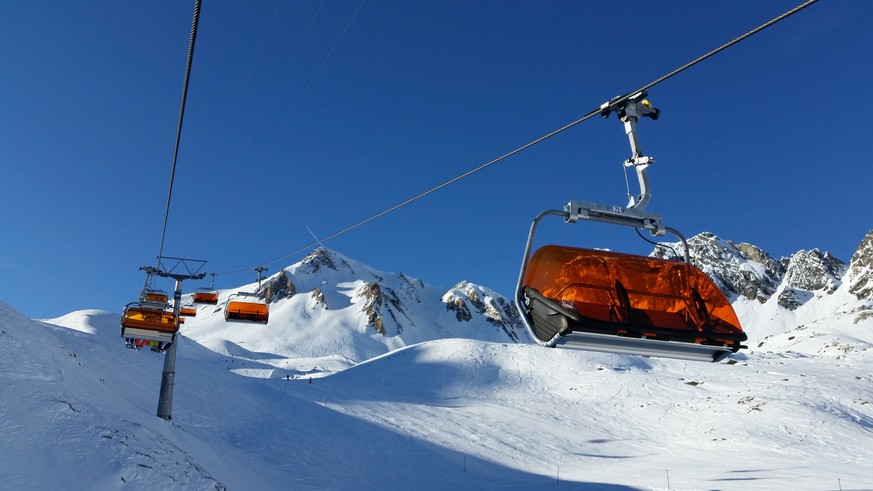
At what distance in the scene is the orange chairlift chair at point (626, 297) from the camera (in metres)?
4.92

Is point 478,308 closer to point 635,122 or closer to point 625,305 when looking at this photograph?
point 625,305

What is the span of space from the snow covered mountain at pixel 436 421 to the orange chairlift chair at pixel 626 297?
10053 millimetres

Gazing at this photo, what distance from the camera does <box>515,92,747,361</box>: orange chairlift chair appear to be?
16.1ft

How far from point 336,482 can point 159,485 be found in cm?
1057

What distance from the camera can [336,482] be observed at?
67.0 ft

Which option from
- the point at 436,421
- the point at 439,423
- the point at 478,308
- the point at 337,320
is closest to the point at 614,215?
the point at 439,423

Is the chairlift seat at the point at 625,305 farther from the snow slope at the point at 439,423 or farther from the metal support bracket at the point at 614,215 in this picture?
the snow slope at the point at 439,423

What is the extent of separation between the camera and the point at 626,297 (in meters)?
5.28

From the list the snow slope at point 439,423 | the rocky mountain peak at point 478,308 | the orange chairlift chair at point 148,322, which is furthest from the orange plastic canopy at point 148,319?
the rocky mountain peak at point 478,308

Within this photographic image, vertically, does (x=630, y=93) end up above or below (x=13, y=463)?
above

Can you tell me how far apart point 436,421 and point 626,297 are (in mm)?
29551

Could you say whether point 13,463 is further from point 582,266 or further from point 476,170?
point 582,266

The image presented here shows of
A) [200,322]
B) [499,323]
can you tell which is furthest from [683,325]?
[499,323]

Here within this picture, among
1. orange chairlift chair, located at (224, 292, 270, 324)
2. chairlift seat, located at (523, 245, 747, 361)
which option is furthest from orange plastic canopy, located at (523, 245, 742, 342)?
orange chairlift chair, located at (224, 292, 270, 324)
